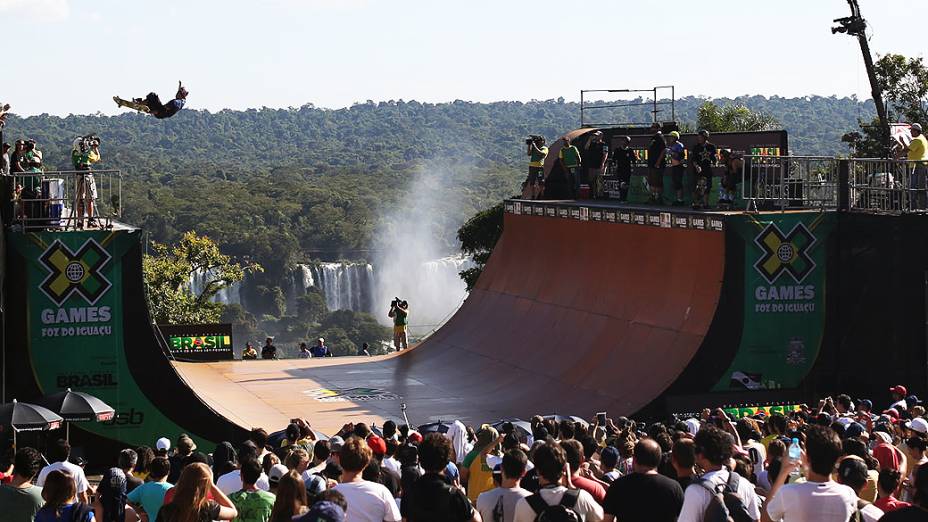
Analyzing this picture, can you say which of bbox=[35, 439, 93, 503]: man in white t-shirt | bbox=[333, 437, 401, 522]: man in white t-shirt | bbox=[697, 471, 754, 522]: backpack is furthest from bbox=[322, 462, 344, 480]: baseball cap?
bbox=[697, 471, 754, 522]: backpack

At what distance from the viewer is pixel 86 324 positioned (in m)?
17.4

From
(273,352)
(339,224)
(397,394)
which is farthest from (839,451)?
(339,224)

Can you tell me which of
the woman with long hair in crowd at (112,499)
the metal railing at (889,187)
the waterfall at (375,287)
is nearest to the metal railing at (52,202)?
the woman with long hair in crowd at (112,499)

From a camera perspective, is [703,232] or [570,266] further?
[570,266]

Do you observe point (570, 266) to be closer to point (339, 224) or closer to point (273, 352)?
point (273, 352)

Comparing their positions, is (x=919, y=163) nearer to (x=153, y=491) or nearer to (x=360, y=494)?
(x=153, y=491)

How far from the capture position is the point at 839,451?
6664 millimetres

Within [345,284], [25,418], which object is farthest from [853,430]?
[345,284]

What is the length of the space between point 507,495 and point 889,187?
1386cm

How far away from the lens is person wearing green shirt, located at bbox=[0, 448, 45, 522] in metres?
7.60

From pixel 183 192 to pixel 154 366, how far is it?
13396 centimetres

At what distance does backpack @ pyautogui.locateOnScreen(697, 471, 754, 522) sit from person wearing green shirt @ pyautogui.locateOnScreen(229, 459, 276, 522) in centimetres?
234

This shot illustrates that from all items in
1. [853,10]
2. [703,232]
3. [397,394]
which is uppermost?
[853,10]

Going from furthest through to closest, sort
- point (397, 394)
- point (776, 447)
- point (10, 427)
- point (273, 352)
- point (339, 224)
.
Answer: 1. point (339, 224)
2. point (273, 352)
3. point (397, 394)
4. point (10, 427)
5. point (776, 447)
